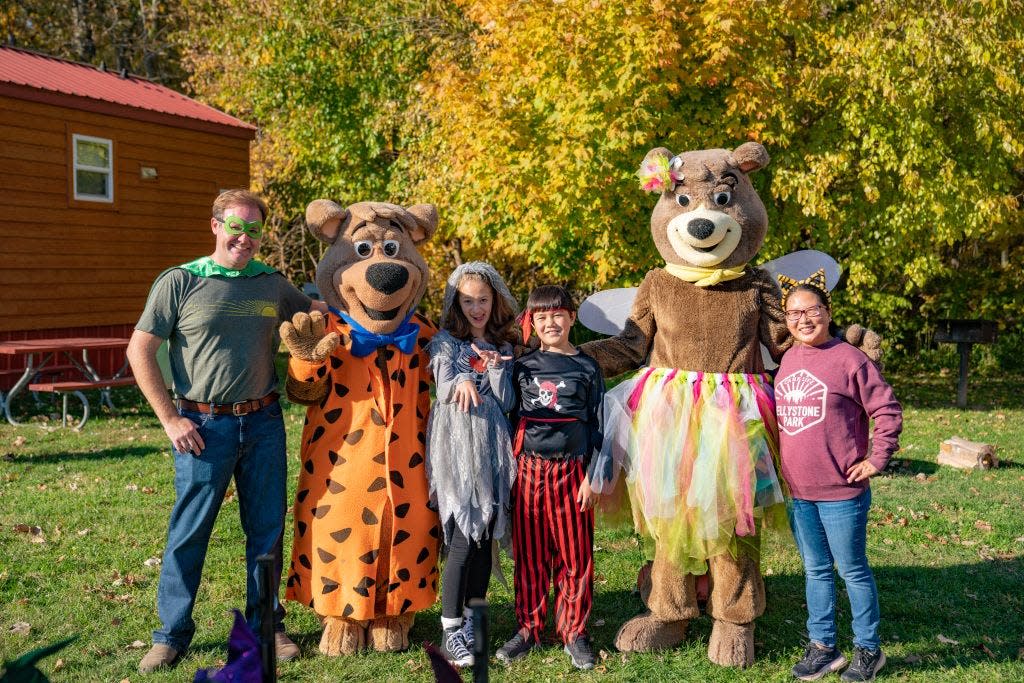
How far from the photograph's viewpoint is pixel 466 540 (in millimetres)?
4062

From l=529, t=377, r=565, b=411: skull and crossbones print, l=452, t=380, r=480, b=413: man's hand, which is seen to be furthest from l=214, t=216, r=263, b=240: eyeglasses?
l=529, t=377, r=565, b=411: skull and crossbones print

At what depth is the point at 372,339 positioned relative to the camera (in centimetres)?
416

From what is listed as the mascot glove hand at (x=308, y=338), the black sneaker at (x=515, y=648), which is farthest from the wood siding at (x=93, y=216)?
the black sneaker at (x=515, y=648)

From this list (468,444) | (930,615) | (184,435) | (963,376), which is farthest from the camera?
(963,376)

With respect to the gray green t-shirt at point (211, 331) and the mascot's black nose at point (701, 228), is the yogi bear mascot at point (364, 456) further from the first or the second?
the mascot's black nose at point (701, 228)

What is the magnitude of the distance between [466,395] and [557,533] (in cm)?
76

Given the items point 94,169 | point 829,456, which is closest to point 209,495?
point 829,456

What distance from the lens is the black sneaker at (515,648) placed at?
4160mm

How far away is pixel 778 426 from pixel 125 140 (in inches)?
478

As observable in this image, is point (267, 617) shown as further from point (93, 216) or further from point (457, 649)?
point (93, 216)

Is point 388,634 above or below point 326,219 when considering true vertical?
below

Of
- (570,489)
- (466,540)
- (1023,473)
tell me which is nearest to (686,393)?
(570,489)

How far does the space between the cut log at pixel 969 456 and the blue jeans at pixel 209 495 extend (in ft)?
22.6

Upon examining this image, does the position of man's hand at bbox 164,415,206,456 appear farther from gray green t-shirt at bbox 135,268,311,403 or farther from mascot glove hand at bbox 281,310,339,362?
mascot glove hand at bbox 281,310,339,362
